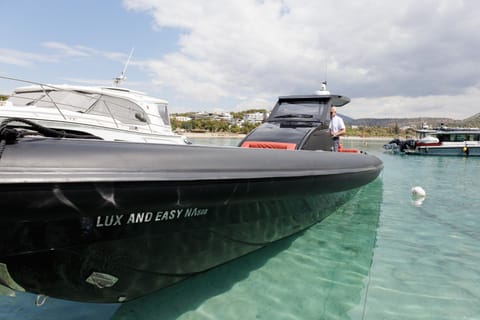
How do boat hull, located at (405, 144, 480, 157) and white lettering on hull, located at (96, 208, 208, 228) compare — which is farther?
boat hull, located at (405, 144, 480, 157)

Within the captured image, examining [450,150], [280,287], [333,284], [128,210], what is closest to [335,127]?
[333,284]


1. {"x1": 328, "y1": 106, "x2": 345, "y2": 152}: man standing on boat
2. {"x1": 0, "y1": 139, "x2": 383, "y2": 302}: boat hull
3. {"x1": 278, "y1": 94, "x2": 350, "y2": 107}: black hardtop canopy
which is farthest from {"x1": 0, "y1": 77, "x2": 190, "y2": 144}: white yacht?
{"x1": 0, "y1": 139, "x2": 383, "y2": 302}: boat hull

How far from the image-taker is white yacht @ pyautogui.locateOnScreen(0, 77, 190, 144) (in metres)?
4.94

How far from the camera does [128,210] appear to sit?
1.88 metres

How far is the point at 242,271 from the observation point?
3266 mm

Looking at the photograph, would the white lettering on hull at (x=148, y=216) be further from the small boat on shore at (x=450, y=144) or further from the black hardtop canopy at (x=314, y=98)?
the small boat on shore at (x=450, y=144)

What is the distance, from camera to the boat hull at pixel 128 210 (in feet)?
5.32

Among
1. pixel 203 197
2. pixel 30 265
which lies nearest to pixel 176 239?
pixel 203 197

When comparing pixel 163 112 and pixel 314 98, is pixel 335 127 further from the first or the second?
pixel 163 112

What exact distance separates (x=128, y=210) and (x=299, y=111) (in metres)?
4.21

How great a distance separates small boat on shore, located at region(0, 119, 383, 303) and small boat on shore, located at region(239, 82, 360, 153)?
1482mm

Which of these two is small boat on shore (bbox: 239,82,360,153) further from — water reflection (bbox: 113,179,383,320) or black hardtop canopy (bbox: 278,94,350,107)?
water reflection (bbox: 113,179,383,320)

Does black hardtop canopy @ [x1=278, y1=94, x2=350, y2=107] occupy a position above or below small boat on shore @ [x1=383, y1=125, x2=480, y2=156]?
above

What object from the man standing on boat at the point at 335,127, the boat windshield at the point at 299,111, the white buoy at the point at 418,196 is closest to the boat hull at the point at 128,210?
the boat windshield at the point at 299,111
